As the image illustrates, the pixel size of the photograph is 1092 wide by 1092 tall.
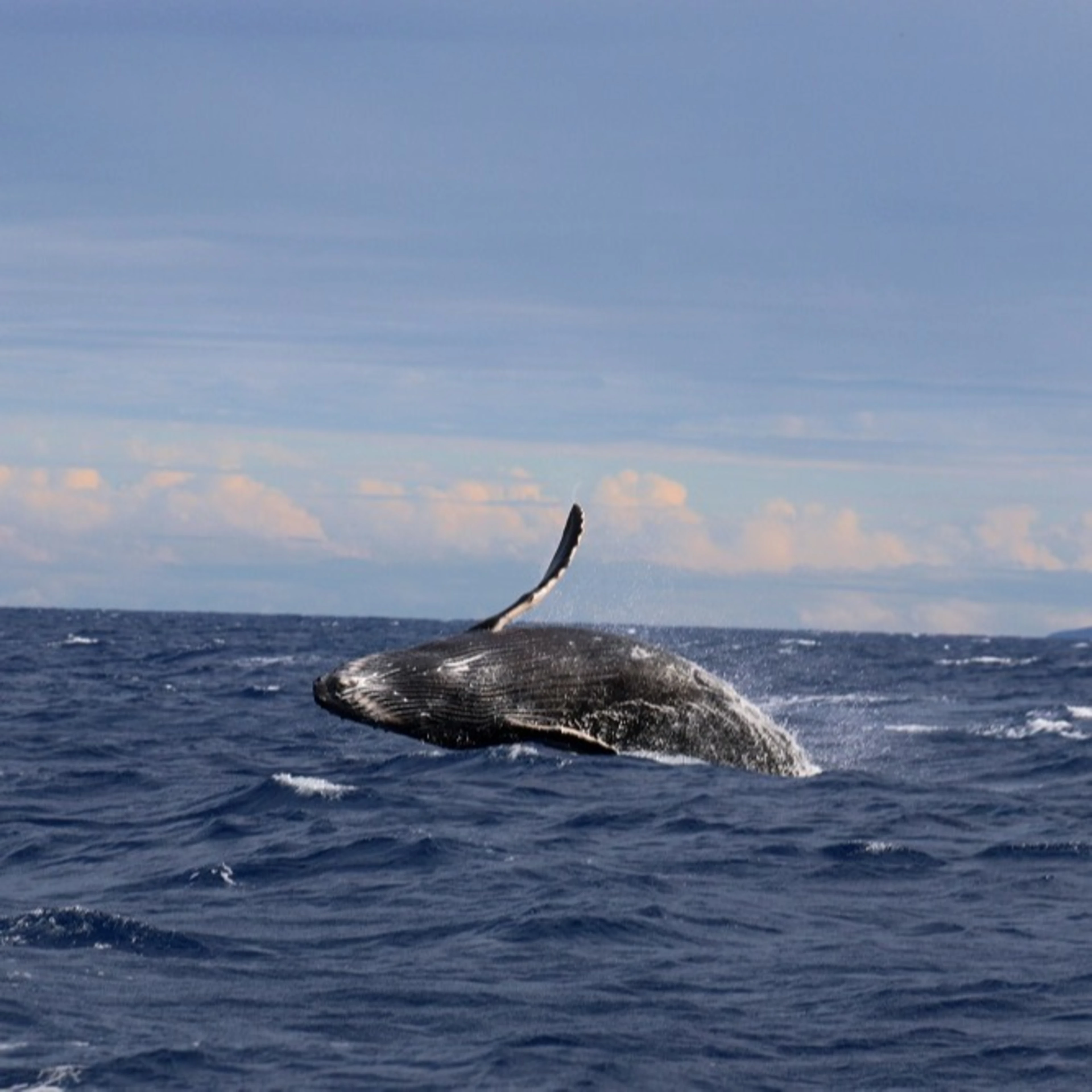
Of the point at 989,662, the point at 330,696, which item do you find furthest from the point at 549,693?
the point at 989,662

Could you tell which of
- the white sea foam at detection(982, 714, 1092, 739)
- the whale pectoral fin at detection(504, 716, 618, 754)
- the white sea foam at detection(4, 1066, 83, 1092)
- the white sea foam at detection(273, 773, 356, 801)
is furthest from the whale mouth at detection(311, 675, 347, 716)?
the white sea foam at detection(982, 714, 1092, 739)

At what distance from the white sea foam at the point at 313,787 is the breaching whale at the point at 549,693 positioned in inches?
294

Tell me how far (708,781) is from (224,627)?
105672 mm

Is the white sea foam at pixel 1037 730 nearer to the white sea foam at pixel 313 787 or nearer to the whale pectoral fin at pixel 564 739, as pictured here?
the white sea foam at pixel 313 787

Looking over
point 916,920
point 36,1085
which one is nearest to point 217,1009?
point 36,1085

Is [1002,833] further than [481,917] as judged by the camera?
Yes

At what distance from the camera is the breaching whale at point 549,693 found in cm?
1281

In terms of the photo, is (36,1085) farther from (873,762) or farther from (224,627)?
(224,627)

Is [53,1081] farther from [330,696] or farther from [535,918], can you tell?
[535,918]

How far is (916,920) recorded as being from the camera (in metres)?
13.8

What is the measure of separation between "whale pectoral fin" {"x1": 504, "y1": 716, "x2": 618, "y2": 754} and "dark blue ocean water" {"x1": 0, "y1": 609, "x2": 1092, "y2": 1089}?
1479 mm

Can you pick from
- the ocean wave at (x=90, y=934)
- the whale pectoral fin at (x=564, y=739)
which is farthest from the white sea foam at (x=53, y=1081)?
the whale pectoral fin at (x=564, y=739)

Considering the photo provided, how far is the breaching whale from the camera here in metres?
12.8

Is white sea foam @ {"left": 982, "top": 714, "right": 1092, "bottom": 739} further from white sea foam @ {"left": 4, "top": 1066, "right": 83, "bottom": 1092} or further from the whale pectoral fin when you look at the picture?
white sea foam @ {"left": 4, "top": 1066, "right": 83, "bottom": 1092}
